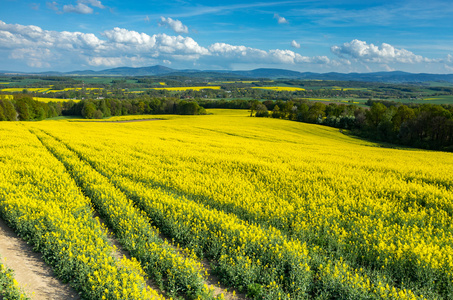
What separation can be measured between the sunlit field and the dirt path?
0.23 metres

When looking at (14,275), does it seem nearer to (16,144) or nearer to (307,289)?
(307,289)

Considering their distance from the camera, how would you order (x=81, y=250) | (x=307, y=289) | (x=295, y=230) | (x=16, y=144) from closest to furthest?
(x=307, y=289) < (x=81, y=250) < (x=295, y=230) < (x=16, y=144)

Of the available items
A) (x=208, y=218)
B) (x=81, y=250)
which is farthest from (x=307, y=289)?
(x=81, y=250)

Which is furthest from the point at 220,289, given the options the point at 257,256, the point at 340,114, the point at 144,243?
the point at 340,114

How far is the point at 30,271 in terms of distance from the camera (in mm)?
6773

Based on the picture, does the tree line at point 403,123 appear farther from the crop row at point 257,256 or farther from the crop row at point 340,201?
the crop row at point 257,256

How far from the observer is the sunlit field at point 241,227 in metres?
6.19

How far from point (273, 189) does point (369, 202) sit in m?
3.89

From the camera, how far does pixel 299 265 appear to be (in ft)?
21.1

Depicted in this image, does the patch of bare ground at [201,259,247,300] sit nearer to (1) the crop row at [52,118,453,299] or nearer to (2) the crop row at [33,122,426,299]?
(2) the crop row at [33,122,426,299]

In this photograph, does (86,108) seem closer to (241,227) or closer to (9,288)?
(9,288)

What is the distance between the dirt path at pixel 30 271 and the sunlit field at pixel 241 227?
0.77 ft

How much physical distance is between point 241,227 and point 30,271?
18.5 feet

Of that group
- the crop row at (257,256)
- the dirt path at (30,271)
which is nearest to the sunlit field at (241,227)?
the crop row at (257,256)
